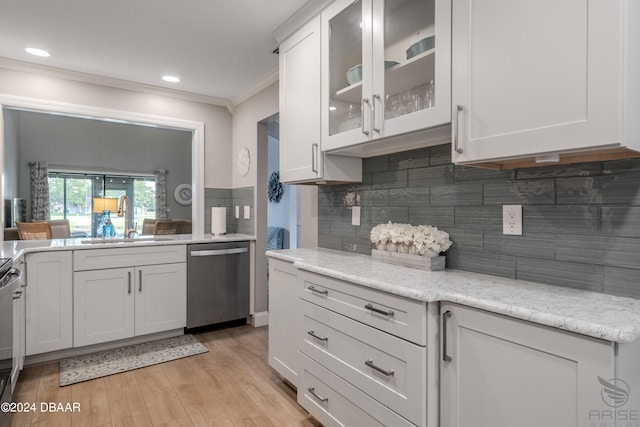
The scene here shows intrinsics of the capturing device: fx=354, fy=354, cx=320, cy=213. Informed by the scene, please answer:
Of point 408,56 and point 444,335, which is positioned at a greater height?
point 408,56

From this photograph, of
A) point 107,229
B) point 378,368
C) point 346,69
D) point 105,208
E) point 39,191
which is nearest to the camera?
point 378,368

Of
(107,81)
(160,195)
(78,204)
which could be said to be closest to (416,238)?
(107,81)

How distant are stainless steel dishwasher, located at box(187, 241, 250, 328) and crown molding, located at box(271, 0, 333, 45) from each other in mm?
1969

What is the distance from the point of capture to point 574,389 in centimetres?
96

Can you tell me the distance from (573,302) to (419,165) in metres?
1.01

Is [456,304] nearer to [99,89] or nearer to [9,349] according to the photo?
[9,349]

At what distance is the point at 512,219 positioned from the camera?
1.51 meters

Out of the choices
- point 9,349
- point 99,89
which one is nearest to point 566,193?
point 9,349

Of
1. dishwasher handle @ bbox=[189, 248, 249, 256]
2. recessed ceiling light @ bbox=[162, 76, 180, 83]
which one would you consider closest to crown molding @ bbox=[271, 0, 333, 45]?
recessed ceiling light @ bbox=[162, 76, 180, 83]

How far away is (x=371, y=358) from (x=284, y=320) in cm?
90

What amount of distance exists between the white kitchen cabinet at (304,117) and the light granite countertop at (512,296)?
64 cm

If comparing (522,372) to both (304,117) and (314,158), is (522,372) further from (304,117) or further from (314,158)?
(304,117)

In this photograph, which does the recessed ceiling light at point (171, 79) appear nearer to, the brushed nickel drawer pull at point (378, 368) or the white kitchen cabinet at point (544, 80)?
the white kitchen cabinet at point (544, 80)

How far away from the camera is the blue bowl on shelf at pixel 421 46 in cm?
151
